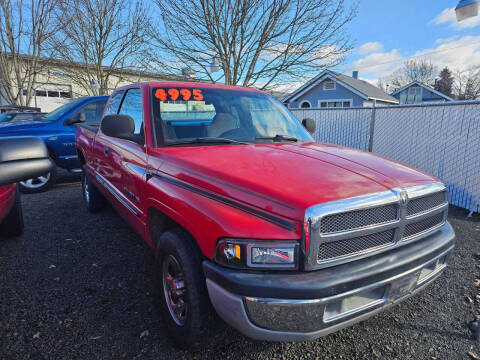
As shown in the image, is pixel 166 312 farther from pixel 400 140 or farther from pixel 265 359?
pixel 400 140

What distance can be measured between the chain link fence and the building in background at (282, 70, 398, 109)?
14.0m

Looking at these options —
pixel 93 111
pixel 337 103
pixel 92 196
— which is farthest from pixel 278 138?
pixel 337 103

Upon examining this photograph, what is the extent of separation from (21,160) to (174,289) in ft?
3.98

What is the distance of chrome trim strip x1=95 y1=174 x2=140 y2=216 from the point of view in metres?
2.88

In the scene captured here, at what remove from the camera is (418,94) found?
30797 millimetres

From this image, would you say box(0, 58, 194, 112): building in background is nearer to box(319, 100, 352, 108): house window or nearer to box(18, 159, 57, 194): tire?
box(319, 100, 352, 108): house window

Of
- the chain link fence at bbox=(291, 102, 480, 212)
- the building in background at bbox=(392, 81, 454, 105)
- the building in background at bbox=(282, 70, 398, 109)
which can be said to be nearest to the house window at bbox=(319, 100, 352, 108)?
the building in background at bbox=(282, 70, 398, 109)

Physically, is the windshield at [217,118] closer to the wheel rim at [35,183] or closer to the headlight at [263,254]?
the headlight at [263,254]

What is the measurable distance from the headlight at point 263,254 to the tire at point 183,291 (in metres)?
0.36

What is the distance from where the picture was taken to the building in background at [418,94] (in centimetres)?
2915

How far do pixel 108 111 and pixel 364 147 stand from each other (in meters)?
6.55

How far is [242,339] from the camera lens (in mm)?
2227

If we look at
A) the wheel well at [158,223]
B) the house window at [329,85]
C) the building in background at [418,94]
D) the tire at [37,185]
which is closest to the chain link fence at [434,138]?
the wheel well at [158,223]

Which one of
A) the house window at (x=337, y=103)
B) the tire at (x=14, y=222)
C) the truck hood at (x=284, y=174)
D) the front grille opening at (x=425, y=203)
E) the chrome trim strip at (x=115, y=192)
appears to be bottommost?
the tire at (x=14, y=222)
